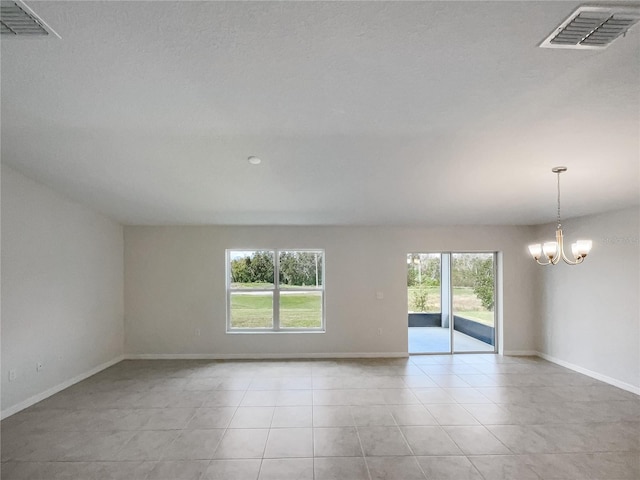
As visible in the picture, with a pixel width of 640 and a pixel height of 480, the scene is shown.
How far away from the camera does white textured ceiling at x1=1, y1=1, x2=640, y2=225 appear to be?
172 cm

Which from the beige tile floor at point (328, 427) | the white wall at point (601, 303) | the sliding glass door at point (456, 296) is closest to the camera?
the beige tile floor at point (328, 427)

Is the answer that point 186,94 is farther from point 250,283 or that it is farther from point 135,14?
point 250,283

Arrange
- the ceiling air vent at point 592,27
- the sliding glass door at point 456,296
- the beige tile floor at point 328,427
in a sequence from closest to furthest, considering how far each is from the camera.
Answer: the ceiling air vent at point 592,27
the beige tile floor at point 328,427
the sliding glass door at point 456,296

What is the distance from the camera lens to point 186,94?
2326 millimetres

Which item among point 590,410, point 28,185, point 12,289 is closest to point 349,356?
point 590,410

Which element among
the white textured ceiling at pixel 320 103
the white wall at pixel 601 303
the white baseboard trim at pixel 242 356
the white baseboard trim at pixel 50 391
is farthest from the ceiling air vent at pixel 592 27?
the white baseboard trim at pixel 50 391

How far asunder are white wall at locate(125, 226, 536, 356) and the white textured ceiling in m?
1.71

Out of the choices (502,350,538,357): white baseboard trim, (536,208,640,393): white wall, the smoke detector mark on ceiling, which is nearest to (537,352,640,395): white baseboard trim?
(536,208,640,393): white wall

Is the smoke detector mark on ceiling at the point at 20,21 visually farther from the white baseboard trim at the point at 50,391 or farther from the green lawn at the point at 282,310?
the green lawn at the point at 282,310

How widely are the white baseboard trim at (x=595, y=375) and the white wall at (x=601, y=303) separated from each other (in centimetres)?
1

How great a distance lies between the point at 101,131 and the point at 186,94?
1135 millimetres

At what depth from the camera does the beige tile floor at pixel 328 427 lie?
107 inches

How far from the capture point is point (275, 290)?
6152 mm

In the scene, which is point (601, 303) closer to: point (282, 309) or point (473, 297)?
point (473, 297)
